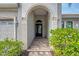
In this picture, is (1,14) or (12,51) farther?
(1,14)

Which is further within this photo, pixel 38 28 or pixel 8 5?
pixel 38 28

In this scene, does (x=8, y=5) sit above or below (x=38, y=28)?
above

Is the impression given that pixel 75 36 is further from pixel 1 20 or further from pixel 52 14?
pixel 1 20

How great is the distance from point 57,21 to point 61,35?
14.0 ft

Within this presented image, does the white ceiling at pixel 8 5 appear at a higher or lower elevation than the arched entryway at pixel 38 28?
higher

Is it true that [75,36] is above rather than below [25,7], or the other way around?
below

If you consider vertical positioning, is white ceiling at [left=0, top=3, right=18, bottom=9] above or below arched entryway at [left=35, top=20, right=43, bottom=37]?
above

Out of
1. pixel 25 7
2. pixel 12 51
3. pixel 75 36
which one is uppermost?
pixel 25 7

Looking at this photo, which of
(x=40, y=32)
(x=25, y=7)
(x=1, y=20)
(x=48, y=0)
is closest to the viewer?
(x=48, y=0)

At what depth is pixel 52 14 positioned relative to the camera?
48.6 ft

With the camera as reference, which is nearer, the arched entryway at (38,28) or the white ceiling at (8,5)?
the white ceiling at (8,5)

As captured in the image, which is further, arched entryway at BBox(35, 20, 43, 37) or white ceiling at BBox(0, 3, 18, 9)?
arched entryway at BBox(35, 20, 43, 37)

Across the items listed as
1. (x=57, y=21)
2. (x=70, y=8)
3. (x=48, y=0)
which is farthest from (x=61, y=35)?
(x=70, y=8)

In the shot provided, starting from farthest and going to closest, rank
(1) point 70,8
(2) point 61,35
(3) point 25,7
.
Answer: (1) point 70,8
(3) point 25,7
(2) point 61,35
